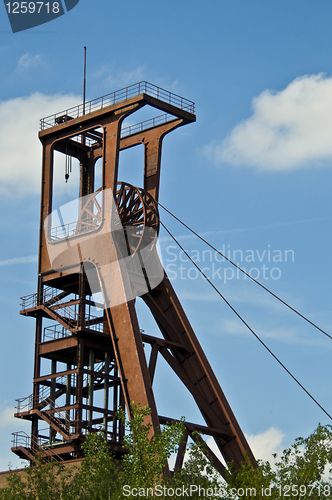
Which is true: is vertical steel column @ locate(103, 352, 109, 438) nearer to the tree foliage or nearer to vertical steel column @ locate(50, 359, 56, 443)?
vertical steel column @ locate(50, 359, 56, 443)

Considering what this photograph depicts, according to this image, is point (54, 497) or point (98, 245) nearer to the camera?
point (54, 497)

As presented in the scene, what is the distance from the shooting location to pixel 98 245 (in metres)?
32.1

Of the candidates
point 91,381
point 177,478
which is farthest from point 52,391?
point 177,478

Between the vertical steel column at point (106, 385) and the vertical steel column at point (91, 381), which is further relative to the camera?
the vertical steel column at point (106, 385)

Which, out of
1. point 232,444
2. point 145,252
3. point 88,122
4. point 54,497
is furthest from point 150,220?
point 54,497

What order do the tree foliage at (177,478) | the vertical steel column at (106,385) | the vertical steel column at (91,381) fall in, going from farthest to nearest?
the vertical steel column at (106,385), the vertical steel column at (91,381), the tree foliage at (177,478)

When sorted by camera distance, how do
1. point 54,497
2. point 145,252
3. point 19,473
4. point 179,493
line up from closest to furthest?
1. point 179,493
2. point 54,497
3. point 19,473
4. point 145,252

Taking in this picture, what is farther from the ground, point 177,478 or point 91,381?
point 91,381

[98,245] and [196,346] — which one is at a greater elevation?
[98,245]

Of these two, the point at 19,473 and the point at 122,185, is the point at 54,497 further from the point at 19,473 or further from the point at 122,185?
the point at 122,185

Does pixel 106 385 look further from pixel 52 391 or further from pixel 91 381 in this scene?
pixel 52 391

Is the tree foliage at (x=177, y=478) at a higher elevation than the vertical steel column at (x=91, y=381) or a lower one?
lower

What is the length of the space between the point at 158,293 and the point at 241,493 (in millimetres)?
12769

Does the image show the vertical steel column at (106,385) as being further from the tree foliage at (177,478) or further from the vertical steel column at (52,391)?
the tree foliage at (177,478)
